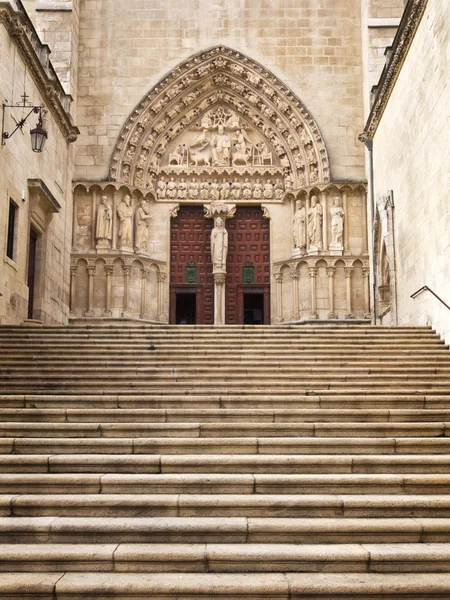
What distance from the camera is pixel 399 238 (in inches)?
534

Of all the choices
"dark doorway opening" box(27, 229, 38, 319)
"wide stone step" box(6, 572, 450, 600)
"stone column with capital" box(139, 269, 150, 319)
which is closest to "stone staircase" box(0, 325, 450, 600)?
"wide stone step" box(6, 572, 450, 600)

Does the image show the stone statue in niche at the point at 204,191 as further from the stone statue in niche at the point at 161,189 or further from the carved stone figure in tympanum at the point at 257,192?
the carved stone figure in tympanum at the point at 257,192

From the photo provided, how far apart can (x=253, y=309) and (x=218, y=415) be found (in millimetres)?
11222

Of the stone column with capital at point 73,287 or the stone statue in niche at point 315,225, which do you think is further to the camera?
the stone statue in niche at point 315,225

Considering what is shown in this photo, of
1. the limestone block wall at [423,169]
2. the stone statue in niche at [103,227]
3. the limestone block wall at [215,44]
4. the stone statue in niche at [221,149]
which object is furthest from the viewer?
the stone statue in niche at [221,149]

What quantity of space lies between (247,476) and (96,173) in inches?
507

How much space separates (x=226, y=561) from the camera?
196 inches

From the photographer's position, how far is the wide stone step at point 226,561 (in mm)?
4949

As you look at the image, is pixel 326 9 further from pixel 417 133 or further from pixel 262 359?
pixel 262 359

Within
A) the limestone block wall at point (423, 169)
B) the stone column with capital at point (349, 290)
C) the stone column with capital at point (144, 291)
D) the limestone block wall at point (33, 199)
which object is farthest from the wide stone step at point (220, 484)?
the stone column with capital at point (144, 291)

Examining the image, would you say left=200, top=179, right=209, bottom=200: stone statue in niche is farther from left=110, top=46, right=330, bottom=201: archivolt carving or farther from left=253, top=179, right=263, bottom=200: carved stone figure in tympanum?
left=253, top=179, right=263, bottom=200: carved stone figure in tympanum

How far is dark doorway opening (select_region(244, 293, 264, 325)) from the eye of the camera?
18.2 meters

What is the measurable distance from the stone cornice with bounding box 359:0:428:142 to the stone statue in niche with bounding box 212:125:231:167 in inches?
141

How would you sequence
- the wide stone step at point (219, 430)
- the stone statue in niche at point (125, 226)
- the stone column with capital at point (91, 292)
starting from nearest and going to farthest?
1. the wide stone step at point (219, 430)
2. the stone column with capital at point (91, 292)
3. the stone statue in niche at point (125, 226)
